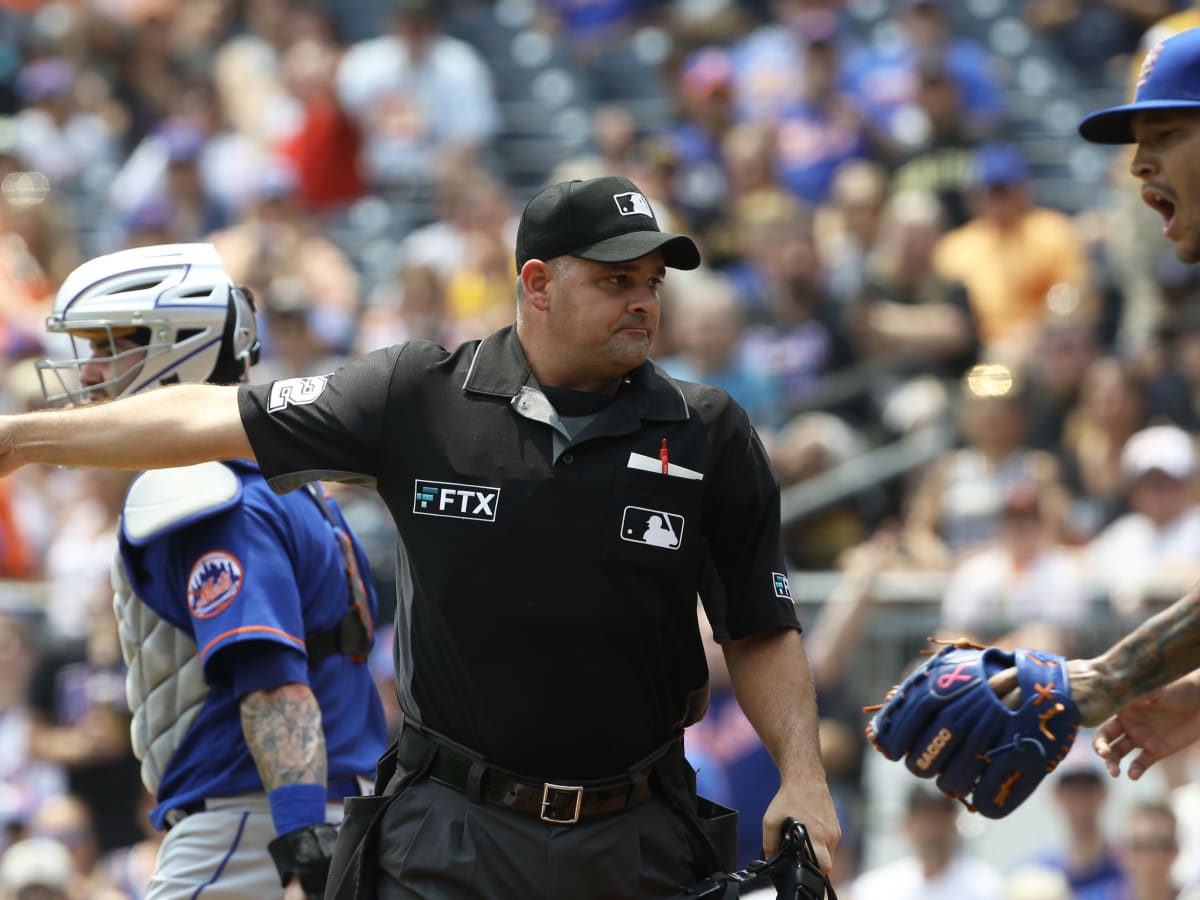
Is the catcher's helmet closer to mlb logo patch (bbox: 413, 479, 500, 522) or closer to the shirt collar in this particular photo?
the shirt collar

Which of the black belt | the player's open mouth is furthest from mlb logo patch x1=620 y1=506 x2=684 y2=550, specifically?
the player's open mouth

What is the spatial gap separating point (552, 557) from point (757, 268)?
Result: 24.6 feet

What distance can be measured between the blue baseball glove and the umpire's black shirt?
41 centimetres

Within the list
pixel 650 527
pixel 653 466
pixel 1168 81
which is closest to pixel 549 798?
pixel 650 527

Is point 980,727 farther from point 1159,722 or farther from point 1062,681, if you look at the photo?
point 1159,722

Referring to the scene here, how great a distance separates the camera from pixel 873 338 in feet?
34.9

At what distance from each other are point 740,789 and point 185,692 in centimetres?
396

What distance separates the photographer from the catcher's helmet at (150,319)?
5.36 m

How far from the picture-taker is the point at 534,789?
4430mm

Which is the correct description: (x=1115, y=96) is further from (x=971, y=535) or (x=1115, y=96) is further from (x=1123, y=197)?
(x=971, y=535)

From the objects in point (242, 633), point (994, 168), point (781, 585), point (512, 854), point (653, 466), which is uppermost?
point (653, 466)

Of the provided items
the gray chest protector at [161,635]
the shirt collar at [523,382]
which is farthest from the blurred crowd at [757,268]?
the shirt collar at [523,382]

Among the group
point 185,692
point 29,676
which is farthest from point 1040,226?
point 185,692

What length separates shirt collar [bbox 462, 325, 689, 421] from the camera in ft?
15.0
